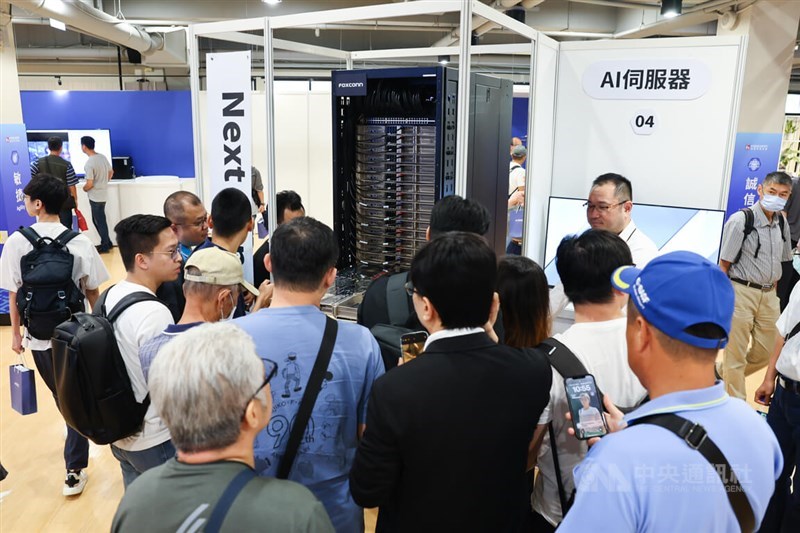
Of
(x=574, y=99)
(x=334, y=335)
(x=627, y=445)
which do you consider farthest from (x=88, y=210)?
(x=627, y=445)

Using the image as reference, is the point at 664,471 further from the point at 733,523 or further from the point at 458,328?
the point at 458,328

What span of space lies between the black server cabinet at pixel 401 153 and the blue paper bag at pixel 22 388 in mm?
1625

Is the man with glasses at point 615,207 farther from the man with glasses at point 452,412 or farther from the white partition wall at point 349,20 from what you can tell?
the man with glasses at point 452,412

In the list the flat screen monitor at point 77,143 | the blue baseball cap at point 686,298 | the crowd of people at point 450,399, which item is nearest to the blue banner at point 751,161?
the crowd of people at point 450,399

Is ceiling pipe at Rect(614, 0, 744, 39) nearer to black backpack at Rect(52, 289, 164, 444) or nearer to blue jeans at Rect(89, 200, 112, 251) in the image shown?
black backpack at Rect(52, 289, 164, 444)

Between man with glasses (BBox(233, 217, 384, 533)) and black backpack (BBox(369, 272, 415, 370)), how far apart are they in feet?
0.68

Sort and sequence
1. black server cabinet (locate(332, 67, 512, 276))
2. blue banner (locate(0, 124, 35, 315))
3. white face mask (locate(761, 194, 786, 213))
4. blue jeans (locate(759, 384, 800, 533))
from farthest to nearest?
blue banner (locate(0, 124, 35, 315)) < white face mask (locate(761, 194, 786, 213)) < black server cabinet (locate(332, 67, 512, 276)) < blue jeans (locate(759, 384, 800, 533))

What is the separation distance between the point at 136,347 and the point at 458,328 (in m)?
1.16

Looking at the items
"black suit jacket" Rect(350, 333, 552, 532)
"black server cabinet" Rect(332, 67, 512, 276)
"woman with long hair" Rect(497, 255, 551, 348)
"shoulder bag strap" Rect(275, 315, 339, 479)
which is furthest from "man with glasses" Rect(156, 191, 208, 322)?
"black suit jacket" Rect(350, 333, 552, 532)

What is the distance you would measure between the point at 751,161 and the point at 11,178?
786cm

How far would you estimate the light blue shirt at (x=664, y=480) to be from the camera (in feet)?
2.94

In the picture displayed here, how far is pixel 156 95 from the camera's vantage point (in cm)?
1125

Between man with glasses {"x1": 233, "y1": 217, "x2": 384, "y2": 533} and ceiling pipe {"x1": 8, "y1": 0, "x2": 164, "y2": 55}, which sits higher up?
ceiling pipe {"x1": 8, "y1": 0, "x2": 164, "y2": 55}

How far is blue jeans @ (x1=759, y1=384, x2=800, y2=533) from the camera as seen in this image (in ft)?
7.43
